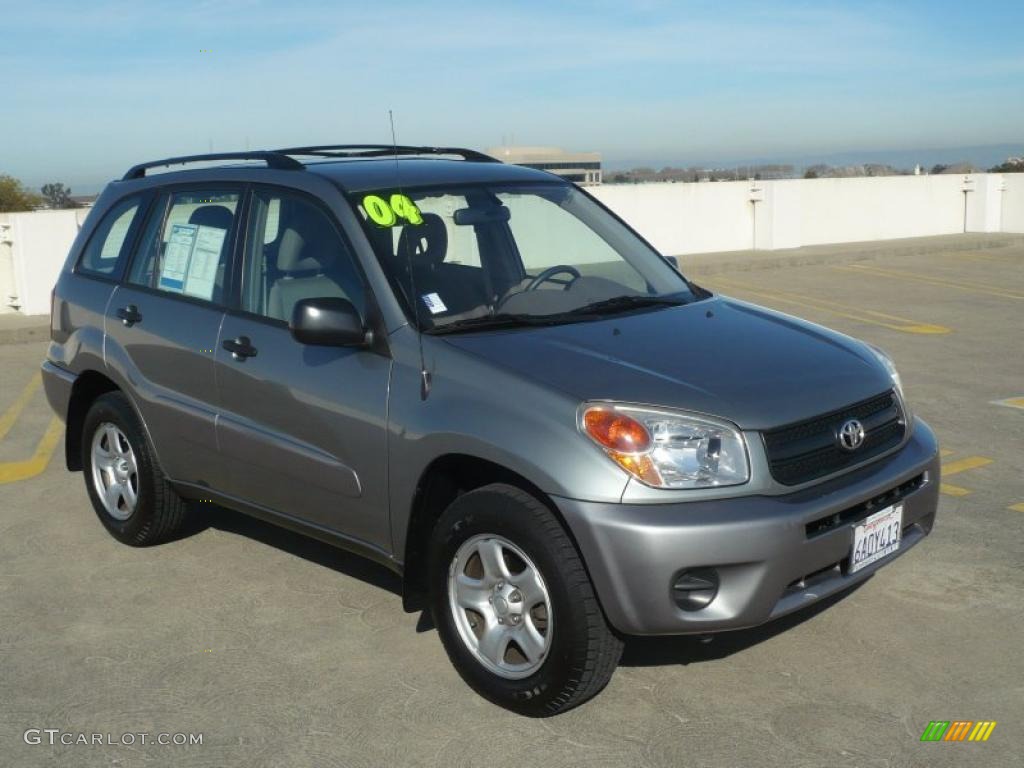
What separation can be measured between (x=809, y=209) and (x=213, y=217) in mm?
18410

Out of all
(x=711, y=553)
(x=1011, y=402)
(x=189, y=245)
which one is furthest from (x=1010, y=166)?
(x=711, y=553)

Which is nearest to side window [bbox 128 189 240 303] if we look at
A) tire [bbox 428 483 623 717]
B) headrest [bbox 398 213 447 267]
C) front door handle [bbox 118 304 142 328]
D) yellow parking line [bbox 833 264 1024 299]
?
front door handle [bbox 118 304 142 328]

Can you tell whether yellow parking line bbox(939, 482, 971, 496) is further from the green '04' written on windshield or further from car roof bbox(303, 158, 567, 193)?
the green '04' written on windshield

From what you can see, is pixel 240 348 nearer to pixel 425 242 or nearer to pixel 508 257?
pixel 425 242

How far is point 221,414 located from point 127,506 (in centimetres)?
112

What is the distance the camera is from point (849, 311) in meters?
13.7

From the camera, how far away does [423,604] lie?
4.42 metres

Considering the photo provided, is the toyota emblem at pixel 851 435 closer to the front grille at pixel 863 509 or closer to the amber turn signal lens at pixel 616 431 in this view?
the front grille at pixel 863 509

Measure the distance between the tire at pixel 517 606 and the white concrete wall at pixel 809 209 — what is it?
15.6 metres

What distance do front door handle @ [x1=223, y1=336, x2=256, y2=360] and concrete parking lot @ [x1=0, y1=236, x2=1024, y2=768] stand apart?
105 cm

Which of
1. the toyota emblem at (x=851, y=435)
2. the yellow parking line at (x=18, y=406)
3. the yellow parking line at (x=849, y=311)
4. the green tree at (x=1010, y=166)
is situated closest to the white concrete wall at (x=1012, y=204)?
the yellow parking line at (x=849, y=311)

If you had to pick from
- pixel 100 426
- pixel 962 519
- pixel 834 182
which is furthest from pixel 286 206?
pixel 834 182

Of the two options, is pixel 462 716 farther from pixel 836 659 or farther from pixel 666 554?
pixel 836 659

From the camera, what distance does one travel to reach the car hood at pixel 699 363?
3.71m
